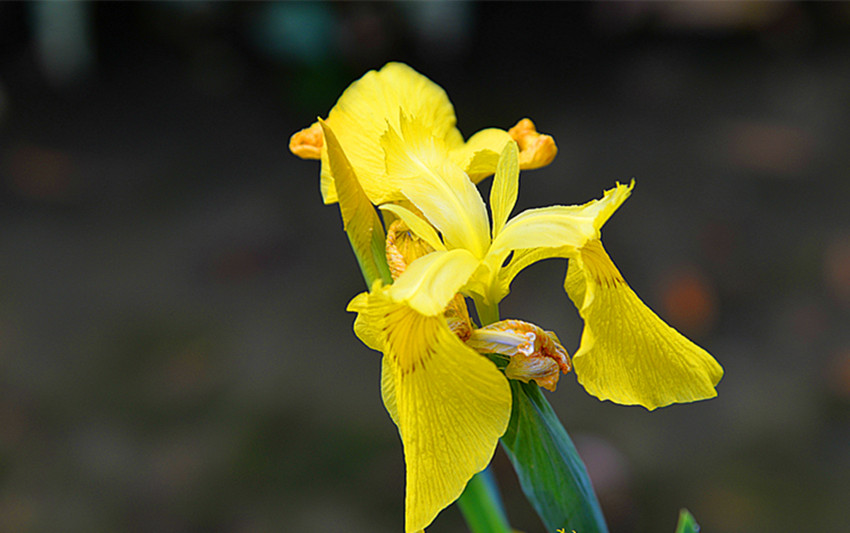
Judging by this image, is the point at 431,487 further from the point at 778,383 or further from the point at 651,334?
the point at 778,383

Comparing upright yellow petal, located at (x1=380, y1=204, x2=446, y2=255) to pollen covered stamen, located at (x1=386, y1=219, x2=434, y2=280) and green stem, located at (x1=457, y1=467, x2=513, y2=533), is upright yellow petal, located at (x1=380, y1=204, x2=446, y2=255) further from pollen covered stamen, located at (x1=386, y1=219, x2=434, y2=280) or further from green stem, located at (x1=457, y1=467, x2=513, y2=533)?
green stem, located at (x1=457, y1=467, x2=513, y2=533)

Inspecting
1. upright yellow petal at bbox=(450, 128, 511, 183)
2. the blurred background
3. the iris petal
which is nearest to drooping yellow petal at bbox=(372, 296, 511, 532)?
the iris petal

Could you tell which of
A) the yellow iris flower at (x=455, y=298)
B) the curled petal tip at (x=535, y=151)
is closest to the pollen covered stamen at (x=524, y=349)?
the yellow iris flower at (x=455, y=298)

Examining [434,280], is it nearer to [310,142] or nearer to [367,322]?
[367,322]

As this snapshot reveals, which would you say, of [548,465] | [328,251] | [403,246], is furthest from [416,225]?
[328,251]

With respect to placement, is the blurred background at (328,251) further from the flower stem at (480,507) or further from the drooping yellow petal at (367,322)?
the drooping yellow petal at (367,322)

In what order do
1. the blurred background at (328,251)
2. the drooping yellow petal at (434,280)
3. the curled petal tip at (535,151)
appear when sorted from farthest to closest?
the blurred background at (328,251) → the curled petal tip at (535,151) → the drooping yellow petal at (434,280)
